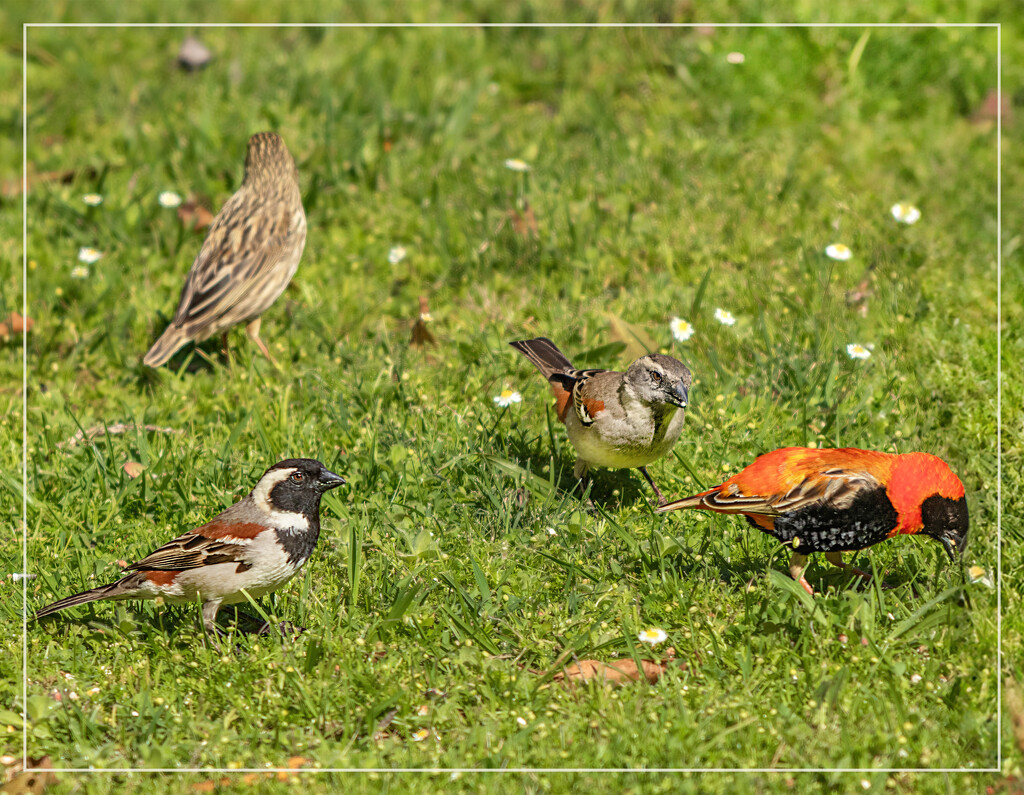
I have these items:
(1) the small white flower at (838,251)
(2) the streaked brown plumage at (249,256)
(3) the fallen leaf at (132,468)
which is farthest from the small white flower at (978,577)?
(2) the streaked brown plumage at (249,256)

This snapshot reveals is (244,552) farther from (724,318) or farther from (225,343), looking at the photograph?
(724,318)

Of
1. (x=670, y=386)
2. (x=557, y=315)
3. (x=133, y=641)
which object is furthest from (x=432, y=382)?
(x=133, y=641)

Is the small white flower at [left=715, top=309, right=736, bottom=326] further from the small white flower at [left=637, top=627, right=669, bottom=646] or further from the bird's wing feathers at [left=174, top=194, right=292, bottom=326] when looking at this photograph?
the bird's wing feathers at [left=174, top=194, right=292, bottom=326]

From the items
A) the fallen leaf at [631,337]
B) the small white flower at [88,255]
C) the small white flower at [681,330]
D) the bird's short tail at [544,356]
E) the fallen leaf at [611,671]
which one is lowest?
the fallen leaf at [611,671]

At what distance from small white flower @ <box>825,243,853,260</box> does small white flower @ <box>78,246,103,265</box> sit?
5.30 metres

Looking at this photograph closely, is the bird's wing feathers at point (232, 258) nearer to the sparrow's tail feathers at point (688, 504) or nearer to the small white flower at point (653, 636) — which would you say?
the sparrow's tail feathers at point (688, 504)

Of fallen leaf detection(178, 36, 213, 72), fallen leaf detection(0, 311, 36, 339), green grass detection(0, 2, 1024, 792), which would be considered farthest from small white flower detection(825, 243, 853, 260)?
fallen leaf detection(178, 36, 213, 72)

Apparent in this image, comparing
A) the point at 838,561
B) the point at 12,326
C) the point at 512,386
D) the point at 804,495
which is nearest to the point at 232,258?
the point at 12,326

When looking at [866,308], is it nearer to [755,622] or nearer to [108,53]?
[755,622]

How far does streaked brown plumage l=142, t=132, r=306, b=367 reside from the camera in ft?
23.4

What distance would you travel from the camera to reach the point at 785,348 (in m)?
6.55

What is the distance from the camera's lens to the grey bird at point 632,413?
202 inches

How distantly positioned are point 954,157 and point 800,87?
1.47 metres

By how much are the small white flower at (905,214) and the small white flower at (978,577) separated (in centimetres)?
396
